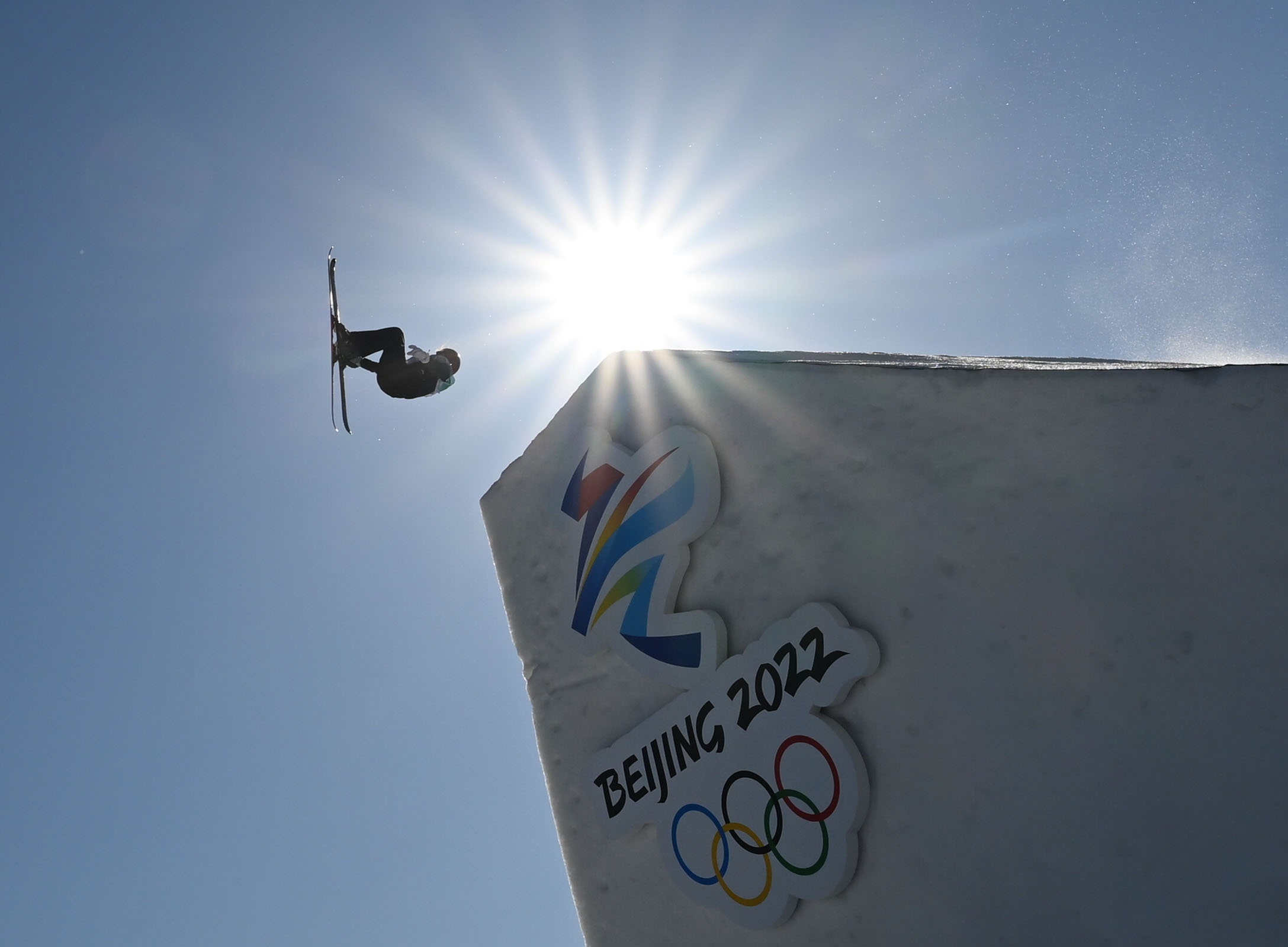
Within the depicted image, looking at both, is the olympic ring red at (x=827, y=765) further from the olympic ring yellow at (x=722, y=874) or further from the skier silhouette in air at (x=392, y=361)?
the skier silhouette in air at (x=392, y=361)

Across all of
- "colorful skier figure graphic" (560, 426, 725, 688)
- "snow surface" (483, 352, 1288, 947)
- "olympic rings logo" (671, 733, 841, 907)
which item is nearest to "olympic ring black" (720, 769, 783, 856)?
"olympic rings logo" (671, 733, 841, 907)

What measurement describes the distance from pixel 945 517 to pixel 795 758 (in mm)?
1372

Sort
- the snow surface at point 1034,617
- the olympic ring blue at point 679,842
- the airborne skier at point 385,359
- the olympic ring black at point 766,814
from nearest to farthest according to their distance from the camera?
1. the snow surface at point 1034,617
2. the olympic ring black at point 766,814
3. the olympic ring blue at point 679,842
4. the airborne skier at point 385,359

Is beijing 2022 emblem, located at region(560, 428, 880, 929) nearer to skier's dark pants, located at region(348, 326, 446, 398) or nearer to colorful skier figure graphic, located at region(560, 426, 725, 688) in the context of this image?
colorful skier figure graphic, located at region(560, 426, 725, 688)

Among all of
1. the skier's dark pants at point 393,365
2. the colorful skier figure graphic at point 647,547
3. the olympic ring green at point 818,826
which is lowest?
the olympic ring green at point 818,826

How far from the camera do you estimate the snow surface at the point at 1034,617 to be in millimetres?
3037

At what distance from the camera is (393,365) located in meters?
7.58

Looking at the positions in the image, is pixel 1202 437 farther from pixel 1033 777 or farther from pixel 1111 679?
pixel 1033 777

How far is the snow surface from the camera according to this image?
9.96ft

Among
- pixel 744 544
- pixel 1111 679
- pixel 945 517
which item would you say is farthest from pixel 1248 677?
pixel 744 544

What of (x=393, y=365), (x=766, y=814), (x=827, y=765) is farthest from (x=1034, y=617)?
(x=393, y=365)

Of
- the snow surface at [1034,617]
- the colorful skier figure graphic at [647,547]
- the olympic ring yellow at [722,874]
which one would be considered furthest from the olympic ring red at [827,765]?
the colorful skier figure graphic at [647,547]

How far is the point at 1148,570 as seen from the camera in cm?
327

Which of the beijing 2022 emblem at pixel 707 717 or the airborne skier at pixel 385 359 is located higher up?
the airborne skier at pixel 385 359
